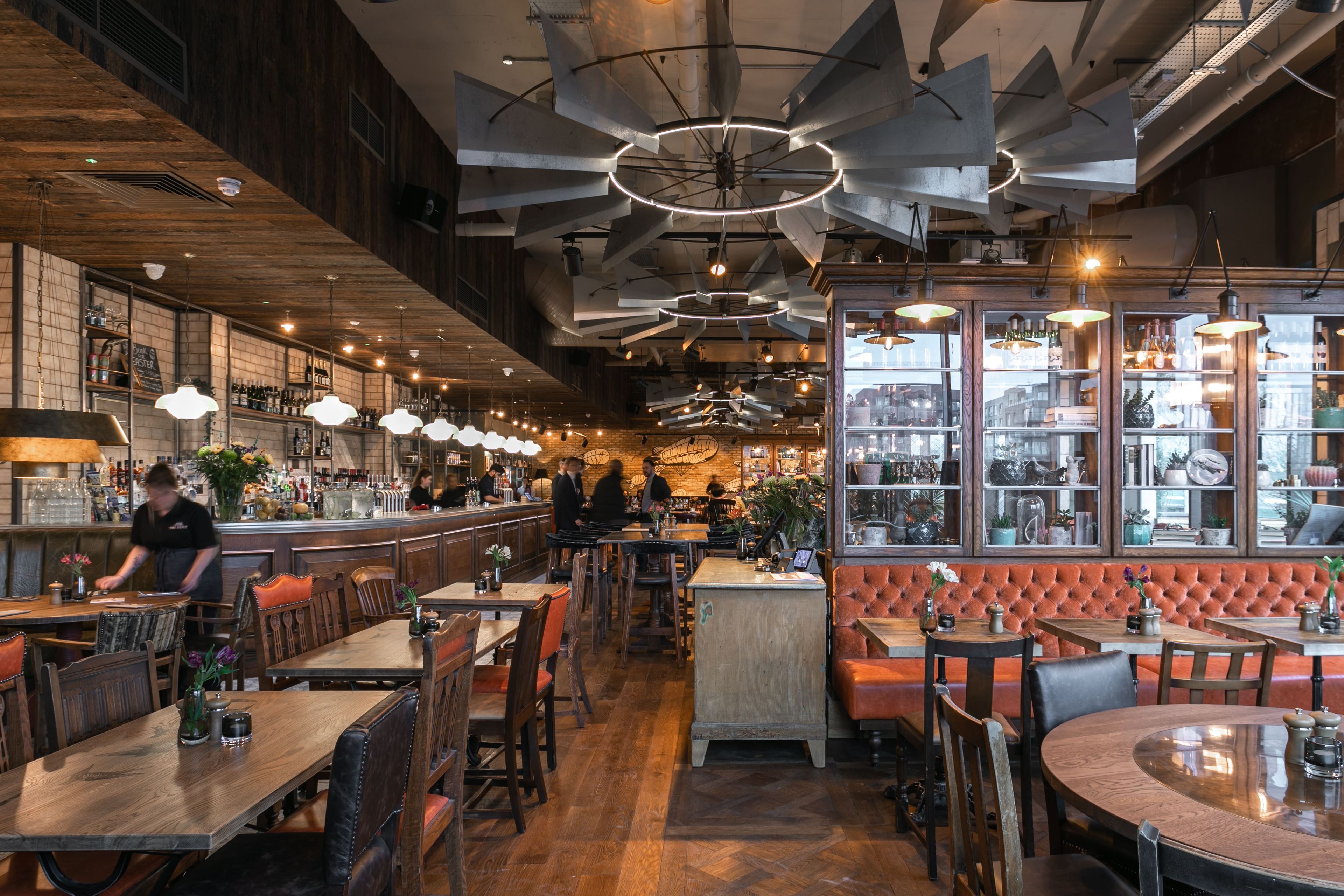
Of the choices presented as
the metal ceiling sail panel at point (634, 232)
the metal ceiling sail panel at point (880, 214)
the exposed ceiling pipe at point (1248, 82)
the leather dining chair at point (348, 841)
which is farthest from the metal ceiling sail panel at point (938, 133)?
the leather dining chair at point (348, 841)

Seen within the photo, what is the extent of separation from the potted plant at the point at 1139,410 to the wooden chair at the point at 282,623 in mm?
5347

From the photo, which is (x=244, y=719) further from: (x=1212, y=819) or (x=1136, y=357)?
(x=1136, y=357)

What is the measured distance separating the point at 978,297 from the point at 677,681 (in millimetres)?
3650

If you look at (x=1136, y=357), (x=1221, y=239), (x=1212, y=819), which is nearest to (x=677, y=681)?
(x=1136, y=357)

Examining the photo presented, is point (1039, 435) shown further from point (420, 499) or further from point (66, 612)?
point (420, 499)

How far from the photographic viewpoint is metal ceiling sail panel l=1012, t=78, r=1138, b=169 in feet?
15.5

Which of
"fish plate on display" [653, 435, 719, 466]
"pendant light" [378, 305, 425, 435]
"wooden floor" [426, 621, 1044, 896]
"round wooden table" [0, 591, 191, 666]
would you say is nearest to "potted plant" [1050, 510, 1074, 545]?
"wooden floor" [426, 621, 1044, 896]

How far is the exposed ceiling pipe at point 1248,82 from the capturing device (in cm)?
496

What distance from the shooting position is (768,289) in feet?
23.9

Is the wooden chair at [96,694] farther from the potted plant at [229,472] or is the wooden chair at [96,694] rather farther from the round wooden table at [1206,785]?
the potted plant at [229,472]

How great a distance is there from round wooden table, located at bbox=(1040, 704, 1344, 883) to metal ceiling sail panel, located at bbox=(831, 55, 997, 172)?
254 cm

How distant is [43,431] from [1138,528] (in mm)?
7190

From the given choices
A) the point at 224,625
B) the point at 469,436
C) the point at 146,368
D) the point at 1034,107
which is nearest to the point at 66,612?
the point at 224,625

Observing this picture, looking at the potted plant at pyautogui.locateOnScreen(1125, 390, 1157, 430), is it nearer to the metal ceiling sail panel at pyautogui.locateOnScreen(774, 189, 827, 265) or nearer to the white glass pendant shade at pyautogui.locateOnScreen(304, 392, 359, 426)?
the metal ceiling sail panel at pyautogui.locateOnScreen(774, 189, 827, 265)
